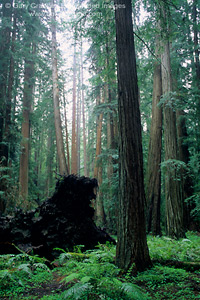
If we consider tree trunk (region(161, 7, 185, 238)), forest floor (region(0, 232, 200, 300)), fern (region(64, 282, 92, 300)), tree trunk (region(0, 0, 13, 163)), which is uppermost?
tree trunk (region(0, 0, 13, 163))

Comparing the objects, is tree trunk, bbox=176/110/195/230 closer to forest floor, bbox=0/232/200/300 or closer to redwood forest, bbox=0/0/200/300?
redwood forest, bbox=0/0/200/300

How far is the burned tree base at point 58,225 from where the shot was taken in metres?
5.79

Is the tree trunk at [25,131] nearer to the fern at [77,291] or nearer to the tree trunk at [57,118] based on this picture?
the tree trunk at [57,118]

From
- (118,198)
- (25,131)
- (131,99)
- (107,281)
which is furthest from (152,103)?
(107,281)

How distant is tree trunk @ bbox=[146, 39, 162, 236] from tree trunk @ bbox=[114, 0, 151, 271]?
629 cm

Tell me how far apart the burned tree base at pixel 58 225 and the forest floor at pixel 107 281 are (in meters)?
1.08

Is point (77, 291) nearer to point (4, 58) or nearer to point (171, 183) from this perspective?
point (171, 183)

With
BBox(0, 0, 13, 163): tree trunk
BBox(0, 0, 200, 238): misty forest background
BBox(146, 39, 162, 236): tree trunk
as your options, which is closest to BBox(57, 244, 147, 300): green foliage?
BBox(0, 0, 200, 238): misty forest background

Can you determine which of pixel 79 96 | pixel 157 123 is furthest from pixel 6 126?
pixel 79 96

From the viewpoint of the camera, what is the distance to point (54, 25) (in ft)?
50.2

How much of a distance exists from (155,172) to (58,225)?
230 inches

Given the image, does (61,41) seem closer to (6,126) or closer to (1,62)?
(1,62)

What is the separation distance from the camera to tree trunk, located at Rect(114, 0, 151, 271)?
3.75m

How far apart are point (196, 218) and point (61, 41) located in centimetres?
1478
